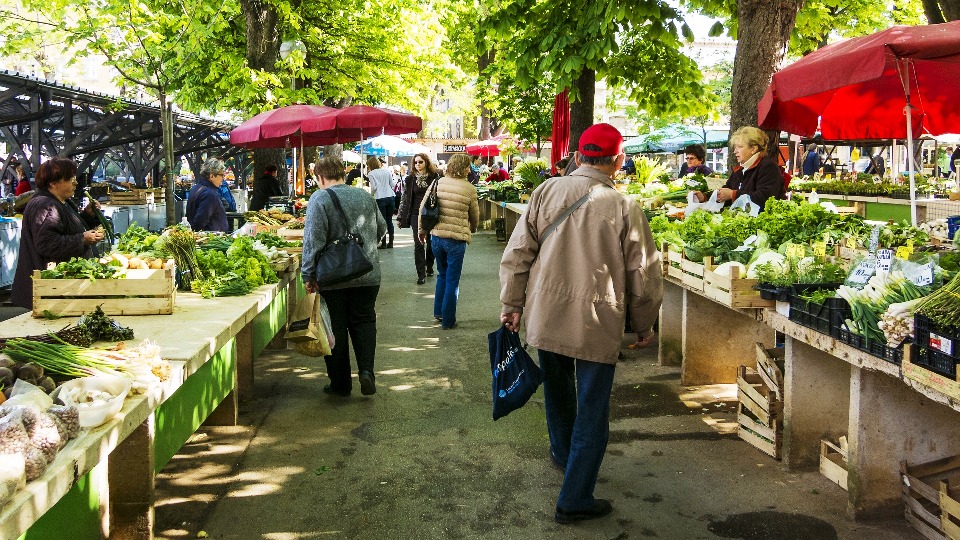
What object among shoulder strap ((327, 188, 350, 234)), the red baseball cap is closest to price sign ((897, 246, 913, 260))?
the red baseball cap

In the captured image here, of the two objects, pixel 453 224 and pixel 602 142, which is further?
pixel 453 224

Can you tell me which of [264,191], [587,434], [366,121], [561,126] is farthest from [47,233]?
[561,126]

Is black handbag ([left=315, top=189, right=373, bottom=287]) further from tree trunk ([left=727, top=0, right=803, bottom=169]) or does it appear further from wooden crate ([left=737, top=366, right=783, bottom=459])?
tree trunk ([left=727, top=0, right=803, bottom=169])

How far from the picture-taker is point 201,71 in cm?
2045

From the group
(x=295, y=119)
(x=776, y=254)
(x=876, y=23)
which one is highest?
(x=876, y=23)

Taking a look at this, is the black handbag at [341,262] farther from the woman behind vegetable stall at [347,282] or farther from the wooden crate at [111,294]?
the wooden crate at [111,294]

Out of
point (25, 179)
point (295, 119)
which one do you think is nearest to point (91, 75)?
point (25, 179)

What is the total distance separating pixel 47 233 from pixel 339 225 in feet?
6.54

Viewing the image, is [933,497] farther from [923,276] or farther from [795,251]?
[795,251]

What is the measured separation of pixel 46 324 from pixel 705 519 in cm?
357

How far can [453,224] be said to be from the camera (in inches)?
360

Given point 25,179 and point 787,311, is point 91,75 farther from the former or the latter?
point 787,311

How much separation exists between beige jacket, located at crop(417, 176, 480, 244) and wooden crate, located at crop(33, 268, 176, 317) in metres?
4.08

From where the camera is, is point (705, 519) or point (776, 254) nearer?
point (705, 519)
